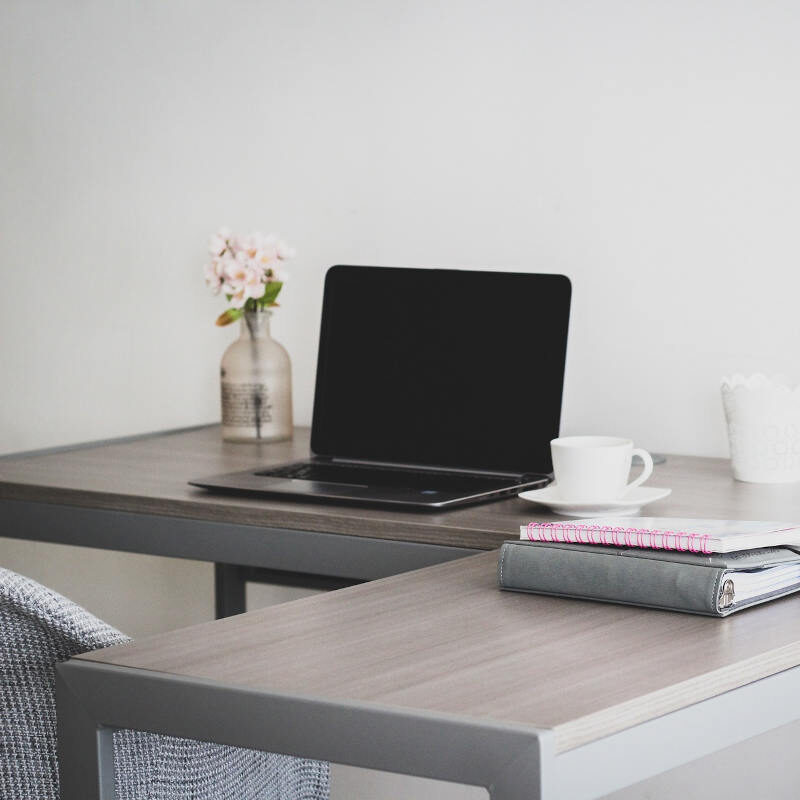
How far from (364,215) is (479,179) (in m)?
0.20

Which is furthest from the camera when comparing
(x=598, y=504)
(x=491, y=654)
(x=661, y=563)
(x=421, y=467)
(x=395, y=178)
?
(x=395, y=178)

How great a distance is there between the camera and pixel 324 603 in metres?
1.09

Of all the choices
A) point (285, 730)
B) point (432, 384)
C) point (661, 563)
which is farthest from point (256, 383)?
point (285, 730)

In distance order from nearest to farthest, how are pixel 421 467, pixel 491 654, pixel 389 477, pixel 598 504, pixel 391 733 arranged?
pixel 391 733 < pixel 491 654 < pixel 598 504 < pixel 389 477 < pixel 421 467

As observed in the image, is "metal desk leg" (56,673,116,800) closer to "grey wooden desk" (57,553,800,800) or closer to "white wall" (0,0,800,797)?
"grey wooden desk" (57,553,800,800)

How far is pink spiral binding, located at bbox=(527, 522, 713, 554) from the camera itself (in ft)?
3.48

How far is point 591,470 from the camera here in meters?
1.40

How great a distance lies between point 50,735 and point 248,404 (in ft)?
2.95

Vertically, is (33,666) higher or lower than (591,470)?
lower

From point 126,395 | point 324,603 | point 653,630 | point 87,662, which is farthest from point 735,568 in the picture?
point 126,395

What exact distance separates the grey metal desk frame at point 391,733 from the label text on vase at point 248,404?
103 cm

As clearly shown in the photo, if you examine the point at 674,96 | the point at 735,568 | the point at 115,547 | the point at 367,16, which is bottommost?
the point at 115,547

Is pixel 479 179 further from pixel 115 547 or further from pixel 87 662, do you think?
pixel 87 662

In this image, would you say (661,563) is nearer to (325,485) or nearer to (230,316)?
(325,485)
